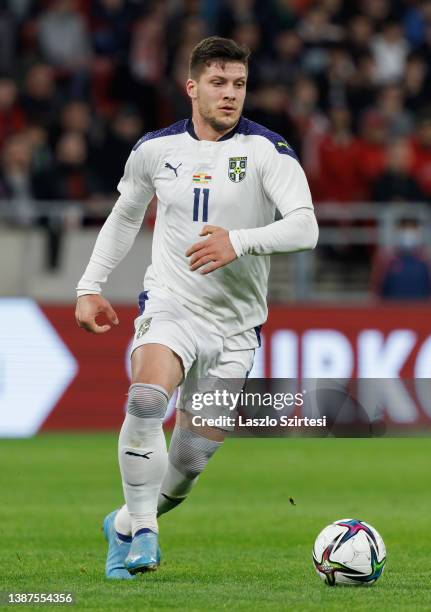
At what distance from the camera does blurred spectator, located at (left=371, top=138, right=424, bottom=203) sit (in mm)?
15344

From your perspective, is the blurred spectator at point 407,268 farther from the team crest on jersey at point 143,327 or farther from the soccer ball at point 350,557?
the soccer ball at point 350,557

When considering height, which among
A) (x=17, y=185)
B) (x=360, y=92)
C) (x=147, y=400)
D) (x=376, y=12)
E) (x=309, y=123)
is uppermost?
(x=147, y=400)

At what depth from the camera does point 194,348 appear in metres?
6.39

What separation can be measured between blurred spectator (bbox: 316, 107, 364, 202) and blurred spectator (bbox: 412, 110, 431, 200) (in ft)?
2.50

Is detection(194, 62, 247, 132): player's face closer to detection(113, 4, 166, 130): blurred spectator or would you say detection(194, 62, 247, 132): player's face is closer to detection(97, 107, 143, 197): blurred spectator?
detection(97, 107, 143, 197): blurred spectator

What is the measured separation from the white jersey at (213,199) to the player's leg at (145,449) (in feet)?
1.68

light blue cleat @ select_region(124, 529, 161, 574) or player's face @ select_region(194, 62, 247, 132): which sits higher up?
player's face @ select_region(194, 62, 247, 132)

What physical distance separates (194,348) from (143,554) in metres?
0.97

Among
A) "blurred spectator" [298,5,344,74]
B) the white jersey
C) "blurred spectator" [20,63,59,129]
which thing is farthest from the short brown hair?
"blurred spectator" [298,5,344,74]

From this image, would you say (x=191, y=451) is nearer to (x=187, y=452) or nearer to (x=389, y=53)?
(x=187, y=452)

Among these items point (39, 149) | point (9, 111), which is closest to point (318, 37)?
point (9, 111)

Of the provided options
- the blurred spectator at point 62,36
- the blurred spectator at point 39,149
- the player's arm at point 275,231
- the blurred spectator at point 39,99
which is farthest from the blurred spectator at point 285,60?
the player's arm at point 275,231

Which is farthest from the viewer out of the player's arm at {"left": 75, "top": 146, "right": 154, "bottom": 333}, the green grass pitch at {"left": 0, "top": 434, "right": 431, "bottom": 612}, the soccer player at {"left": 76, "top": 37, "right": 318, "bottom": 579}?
the player's arm at {"left": 75, "top": 146, "right": 154, "bottom": 333}

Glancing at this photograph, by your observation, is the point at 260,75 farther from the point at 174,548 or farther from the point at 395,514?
the point at 174,548
